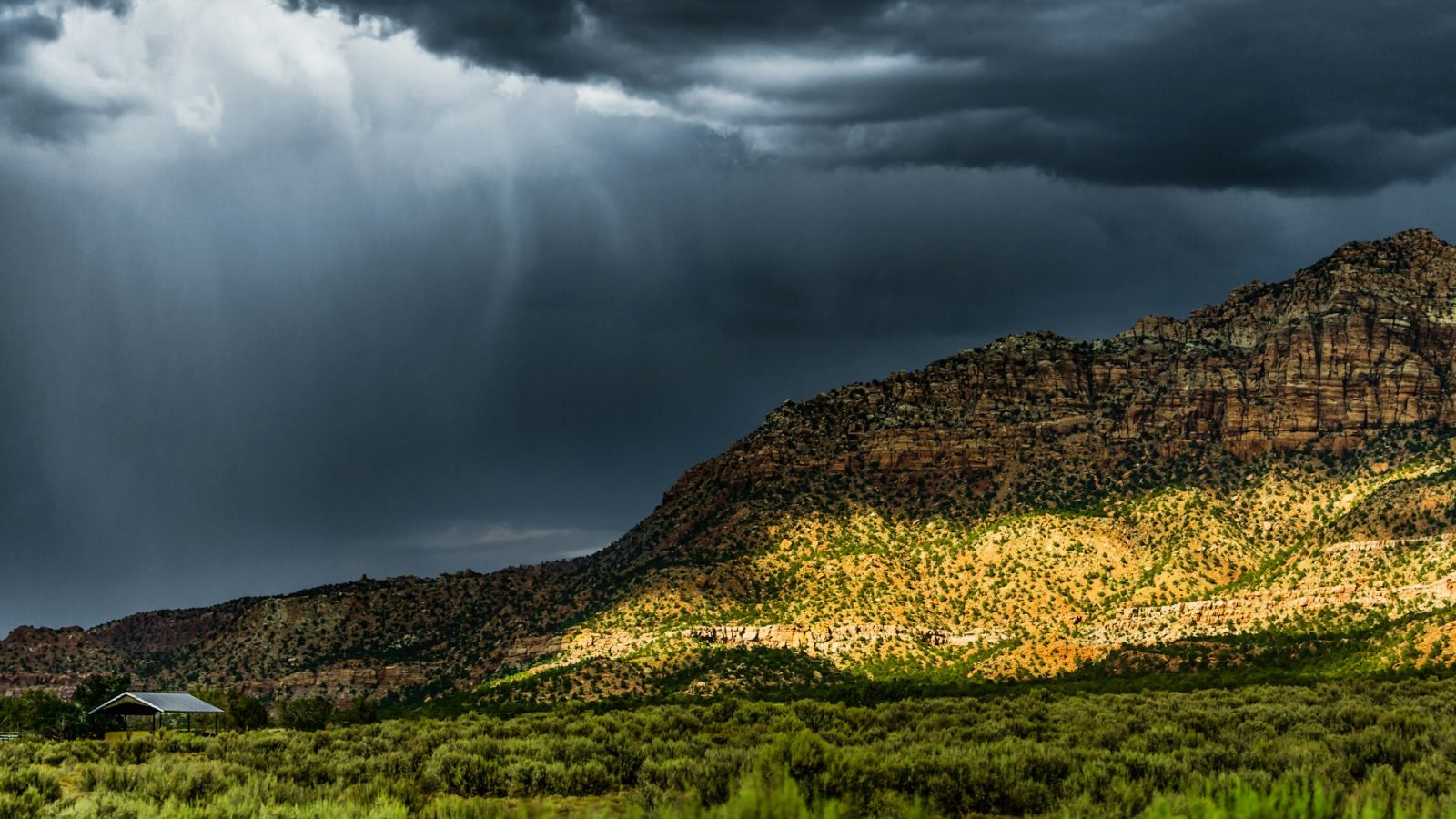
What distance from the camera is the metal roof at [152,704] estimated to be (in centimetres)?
5341

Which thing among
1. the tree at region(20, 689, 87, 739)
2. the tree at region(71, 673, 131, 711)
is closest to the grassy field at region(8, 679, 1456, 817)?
the tree at region(71, 673, 131, 711)

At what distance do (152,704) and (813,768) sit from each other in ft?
158

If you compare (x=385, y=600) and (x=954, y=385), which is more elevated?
(x=954, y=385)

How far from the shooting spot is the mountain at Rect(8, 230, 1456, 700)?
86.9 m

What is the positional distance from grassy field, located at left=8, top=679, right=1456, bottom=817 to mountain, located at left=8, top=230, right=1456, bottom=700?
1843 inches

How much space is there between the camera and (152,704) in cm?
5375

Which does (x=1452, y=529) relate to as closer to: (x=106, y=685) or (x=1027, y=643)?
(x=1027, y=643)

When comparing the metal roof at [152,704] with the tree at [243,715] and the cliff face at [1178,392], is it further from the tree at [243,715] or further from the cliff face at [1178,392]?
the cliff face at [1178,392]

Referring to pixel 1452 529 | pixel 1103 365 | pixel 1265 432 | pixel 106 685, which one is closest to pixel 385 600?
pixel 106 685

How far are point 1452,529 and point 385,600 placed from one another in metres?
108

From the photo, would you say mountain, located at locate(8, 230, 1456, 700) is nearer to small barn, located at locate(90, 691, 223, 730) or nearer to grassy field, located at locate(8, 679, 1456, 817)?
small barn, located at locate(90, 691, 223, 730)

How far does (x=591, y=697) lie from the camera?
7981 centimetres

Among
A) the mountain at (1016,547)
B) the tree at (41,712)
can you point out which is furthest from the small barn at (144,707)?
the mountain at (1016,547)

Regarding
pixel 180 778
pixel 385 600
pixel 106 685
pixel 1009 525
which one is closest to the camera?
pixel 180 778
